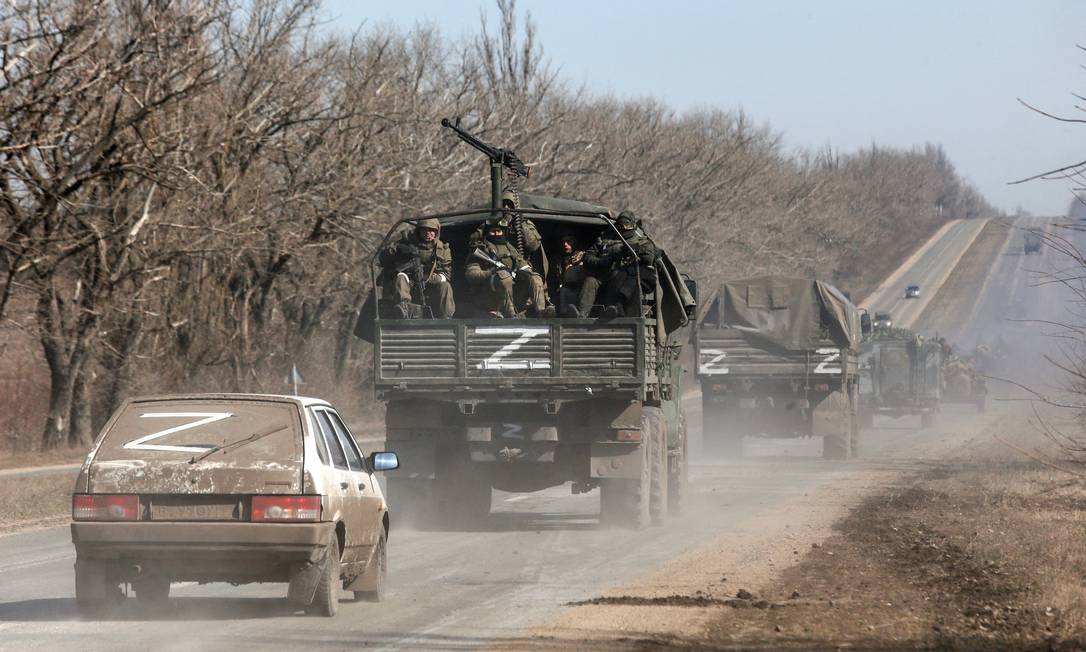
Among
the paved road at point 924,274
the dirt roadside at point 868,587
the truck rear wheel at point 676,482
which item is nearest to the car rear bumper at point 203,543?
the dirt roadside at point 868,587

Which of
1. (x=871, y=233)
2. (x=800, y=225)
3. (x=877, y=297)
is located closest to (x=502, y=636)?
(x=800, y=225)

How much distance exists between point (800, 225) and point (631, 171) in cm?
2915

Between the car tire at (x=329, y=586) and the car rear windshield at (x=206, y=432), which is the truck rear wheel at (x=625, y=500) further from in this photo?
the car rear windshield at (x=206, y=432)

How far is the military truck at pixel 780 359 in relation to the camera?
29.0m

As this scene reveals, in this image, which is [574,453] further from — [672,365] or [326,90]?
[326,90]

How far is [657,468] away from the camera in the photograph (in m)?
17.3

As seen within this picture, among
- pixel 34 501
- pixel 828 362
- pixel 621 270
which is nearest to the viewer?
pixel 621 270

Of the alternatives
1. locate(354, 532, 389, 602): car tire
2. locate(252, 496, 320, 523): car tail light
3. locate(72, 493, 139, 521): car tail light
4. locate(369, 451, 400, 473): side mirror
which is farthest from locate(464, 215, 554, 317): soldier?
locate(72, 493, 139, 521): car tail light

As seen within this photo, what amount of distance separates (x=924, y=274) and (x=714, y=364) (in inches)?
3531

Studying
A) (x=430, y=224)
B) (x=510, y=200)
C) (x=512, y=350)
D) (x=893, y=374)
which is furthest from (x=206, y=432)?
(x=893, y=374)

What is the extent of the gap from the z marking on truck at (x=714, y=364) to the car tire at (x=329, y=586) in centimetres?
1984

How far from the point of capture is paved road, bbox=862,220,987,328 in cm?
9825

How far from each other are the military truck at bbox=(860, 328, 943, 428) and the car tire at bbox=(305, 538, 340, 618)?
3169 centimetres

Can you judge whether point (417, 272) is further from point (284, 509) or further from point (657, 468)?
point (284, 509)
